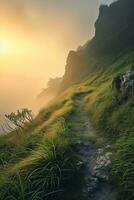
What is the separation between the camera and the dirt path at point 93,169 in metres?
13.4

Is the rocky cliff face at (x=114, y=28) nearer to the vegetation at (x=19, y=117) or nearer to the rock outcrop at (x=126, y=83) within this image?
the vegetation at (x=19, y=117)

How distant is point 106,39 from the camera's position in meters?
133

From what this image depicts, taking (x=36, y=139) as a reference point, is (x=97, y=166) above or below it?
below

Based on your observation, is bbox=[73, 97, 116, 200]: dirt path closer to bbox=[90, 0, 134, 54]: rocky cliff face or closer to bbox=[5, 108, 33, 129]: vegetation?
bbox=[5, 108, 33, 129]: vegetation

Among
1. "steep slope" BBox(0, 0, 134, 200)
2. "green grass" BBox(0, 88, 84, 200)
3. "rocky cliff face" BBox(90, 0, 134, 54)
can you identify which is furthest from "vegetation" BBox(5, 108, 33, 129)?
"rocky cliff face" BBox(90, 0, 134, 54)

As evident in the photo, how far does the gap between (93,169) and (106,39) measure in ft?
403

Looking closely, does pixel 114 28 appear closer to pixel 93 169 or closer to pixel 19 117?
pixel 19 117

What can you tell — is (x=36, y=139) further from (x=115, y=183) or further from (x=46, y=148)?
(x=115, y=183)

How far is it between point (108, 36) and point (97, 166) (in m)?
126

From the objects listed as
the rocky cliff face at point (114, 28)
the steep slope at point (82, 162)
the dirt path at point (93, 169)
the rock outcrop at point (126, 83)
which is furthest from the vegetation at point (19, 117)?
the rocky cliff face at point (114, 28)

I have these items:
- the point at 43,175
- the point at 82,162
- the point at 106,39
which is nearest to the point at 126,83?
the point at 82,162

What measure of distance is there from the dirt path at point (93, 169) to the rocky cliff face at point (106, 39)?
9543 centimetres

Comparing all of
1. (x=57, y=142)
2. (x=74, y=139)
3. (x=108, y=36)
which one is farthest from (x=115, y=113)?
(x=108, y=36)

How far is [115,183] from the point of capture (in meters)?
13.5
